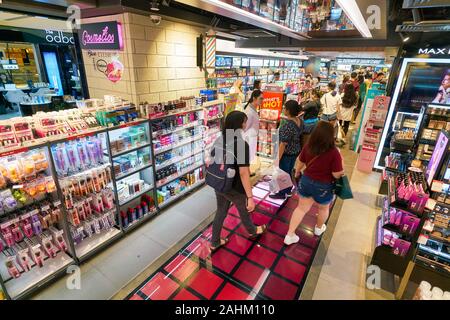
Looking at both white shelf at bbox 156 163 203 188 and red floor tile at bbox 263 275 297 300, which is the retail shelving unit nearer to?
white shelf at bbox 156 163 203 188

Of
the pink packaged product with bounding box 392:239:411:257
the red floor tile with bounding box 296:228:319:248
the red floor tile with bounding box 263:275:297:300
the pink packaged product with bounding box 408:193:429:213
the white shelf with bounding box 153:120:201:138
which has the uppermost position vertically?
the white shelf with bounding box 153:120:201:138

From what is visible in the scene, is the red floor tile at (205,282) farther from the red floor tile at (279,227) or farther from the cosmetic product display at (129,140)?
the cosmetic product display at (129,140)

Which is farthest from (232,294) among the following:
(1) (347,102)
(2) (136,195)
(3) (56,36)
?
(3) (56,36)

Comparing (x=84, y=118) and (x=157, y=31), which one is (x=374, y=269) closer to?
(x=84, y=118)

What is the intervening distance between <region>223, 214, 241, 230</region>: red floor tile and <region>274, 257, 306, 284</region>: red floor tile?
0.87 metres

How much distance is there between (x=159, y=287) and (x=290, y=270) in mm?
1528

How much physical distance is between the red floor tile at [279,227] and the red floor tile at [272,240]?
89 millimetres

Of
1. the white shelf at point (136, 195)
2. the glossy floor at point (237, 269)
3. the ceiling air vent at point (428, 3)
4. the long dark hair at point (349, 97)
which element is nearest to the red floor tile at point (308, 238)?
the glossy floor at point (237, 269)

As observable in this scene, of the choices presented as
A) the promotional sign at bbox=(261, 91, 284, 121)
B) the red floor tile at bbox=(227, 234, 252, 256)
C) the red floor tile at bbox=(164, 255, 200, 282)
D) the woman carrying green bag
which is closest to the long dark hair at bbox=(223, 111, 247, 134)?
the woman carrying green bag

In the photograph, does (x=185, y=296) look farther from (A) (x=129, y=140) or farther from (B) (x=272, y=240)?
(A) (x=129, y=140)

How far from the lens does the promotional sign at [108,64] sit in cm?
354

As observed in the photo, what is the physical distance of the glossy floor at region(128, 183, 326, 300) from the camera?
8.48ft

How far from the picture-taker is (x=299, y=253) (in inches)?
122
